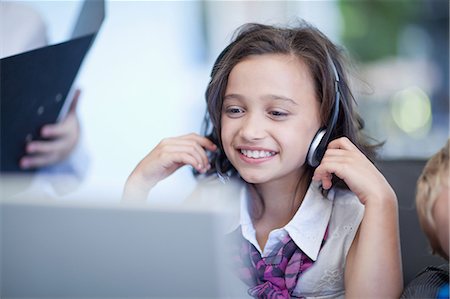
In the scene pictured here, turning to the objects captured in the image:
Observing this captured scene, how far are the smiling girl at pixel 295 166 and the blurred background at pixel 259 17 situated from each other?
985 millimetres

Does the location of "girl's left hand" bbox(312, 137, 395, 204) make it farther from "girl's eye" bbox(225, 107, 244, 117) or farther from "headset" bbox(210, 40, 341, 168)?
"girl's eye" bbox(225, 107, 244, 117)

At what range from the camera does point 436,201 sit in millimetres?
765

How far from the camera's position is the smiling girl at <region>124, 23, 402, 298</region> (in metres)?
0.81

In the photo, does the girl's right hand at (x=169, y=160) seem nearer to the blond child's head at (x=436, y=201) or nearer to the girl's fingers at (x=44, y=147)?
the girl's fingers at (x=44, y=147)

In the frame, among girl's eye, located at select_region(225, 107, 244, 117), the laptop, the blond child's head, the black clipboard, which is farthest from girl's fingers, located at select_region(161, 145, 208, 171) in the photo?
the laptop

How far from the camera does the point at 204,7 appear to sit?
3926 mm

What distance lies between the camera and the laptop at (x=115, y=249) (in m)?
0.49

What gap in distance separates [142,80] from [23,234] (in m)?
1.91

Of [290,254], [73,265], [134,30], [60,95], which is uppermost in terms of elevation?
[134,30]

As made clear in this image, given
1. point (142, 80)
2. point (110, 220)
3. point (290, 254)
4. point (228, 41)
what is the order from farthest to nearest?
point (142, 80)
point (228, 41)
point (290, 254)
point (110, 220)

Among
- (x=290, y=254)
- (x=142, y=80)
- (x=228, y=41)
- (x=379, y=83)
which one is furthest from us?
(x=379, y=83)

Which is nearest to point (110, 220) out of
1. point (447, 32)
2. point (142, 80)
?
point (142, 80)

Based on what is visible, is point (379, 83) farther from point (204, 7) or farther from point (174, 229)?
point (174, 229)

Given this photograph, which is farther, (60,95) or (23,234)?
(60,95)
